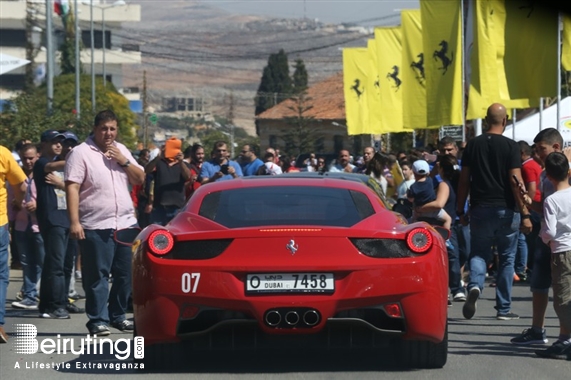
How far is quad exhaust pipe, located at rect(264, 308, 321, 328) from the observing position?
803cm

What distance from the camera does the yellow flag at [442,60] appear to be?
2519cm

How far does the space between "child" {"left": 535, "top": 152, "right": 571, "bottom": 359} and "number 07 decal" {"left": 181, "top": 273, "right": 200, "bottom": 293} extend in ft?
9.16

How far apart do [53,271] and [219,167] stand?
5441mm

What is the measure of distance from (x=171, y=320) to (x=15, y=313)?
528cm

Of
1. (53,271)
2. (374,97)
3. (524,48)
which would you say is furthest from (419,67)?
(53,271)

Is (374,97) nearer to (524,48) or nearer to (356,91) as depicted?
(356,91)

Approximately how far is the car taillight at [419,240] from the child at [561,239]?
1499 millimetres

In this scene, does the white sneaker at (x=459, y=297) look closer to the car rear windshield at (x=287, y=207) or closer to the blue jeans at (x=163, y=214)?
the blue jeans at (x=163, y=214)

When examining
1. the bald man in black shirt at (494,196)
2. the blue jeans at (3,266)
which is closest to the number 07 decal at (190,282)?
the blue jeans at (3,266)

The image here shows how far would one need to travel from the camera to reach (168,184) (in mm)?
15023

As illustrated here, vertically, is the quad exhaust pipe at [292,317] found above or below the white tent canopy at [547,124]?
below

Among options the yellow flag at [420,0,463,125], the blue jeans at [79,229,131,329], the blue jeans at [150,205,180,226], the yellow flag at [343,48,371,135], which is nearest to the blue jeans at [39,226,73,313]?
the blue jeans at [79,229,131,329]

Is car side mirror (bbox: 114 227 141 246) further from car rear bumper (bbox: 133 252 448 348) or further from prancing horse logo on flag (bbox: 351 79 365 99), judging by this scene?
prancing horse logo on flag (bbox: 351 79 365 99)

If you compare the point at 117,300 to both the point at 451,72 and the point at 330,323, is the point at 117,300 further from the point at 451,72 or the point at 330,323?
the point at 451,72
